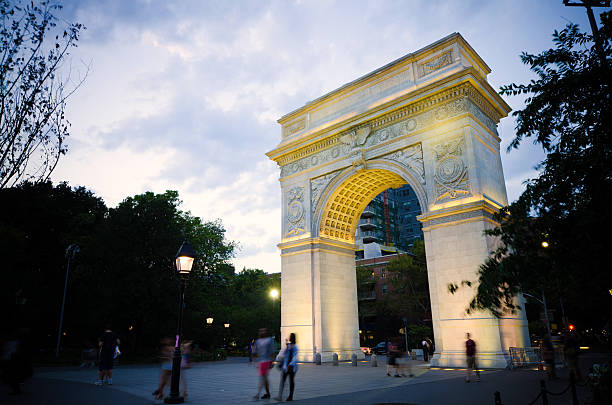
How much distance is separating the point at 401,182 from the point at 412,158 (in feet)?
12.6

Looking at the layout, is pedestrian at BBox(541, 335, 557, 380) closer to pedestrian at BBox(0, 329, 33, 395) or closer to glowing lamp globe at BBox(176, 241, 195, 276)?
glowing lamp globe at BBox(176, 241, 195, 276)

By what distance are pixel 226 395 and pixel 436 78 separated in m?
19.1

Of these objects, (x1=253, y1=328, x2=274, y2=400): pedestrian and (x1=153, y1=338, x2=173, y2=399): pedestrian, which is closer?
(x1=153, y1=338, x2=173, y2=399): pedestrian

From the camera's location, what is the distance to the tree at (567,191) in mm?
5660

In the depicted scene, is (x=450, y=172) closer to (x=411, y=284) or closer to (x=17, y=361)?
(x=17, y=361)

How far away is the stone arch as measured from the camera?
24328 mm

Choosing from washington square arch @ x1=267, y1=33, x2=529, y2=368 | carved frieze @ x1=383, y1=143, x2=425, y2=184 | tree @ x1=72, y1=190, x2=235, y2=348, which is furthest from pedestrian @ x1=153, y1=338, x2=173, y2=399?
tree @ x1=72, y1=190, x2=235, y2=348

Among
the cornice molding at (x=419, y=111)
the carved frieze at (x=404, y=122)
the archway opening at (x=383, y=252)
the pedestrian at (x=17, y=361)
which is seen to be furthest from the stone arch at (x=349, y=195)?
the pedestrian at (x=17, y=361)

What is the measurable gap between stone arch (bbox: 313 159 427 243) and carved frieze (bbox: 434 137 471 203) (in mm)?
2262

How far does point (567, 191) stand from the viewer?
6242mm

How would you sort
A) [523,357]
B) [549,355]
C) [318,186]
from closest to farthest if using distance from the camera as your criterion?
[549,355]
[523,357]
[318,186]

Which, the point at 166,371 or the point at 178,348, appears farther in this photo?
the point at 166,371

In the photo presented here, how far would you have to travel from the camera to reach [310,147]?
1088 inches

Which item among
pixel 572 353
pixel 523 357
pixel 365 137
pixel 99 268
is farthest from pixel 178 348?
pixel 99 268
